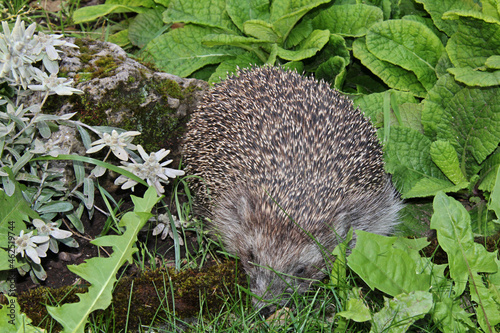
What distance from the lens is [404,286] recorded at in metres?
3.38

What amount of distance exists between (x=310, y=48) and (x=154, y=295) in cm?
302

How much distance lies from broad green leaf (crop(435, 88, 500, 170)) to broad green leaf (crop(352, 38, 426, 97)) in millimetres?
632

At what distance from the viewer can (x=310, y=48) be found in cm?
536

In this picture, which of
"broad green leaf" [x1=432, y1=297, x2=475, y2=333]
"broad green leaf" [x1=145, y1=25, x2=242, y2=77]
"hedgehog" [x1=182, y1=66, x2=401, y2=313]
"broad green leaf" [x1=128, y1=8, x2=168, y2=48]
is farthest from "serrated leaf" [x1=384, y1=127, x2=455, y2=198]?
"broad green leaf" [x1=128, y1=8, x2=168, y2=48]

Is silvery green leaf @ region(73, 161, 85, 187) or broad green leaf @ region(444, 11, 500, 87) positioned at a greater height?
broad green leaf @ region(444, 11, 500, 87)

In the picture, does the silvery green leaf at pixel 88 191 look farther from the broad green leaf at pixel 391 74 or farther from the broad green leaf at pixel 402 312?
the broad green leaf at pixel 391 74

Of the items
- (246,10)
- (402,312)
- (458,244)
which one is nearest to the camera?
(402,312)

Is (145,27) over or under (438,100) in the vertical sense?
under

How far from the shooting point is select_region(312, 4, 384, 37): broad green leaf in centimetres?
542

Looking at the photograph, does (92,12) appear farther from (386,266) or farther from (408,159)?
(386,266)

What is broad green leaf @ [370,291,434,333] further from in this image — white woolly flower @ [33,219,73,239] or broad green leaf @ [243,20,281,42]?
broad green leaf @ [243,20,281,42]

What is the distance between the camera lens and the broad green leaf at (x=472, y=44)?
4613mm

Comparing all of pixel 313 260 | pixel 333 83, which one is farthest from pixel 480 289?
pixel 333 83

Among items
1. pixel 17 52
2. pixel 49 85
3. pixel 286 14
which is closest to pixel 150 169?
pixel 49 85
